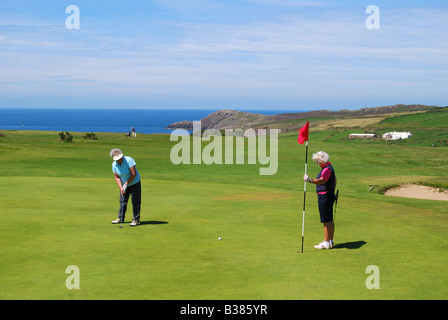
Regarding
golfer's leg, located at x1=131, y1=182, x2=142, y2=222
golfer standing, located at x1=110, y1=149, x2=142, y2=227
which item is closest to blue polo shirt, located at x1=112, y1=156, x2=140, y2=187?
golfer standing, located at x1=110, y1=149, x2=142, y2=227

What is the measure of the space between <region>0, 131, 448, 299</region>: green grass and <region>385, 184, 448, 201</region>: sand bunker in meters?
4.35

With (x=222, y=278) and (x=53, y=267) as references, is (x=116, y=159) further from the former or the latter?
(x=222, y=278)

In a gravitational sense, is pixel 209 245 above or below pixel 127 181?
below

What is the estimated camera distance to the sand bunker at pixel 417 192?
96.1 ft

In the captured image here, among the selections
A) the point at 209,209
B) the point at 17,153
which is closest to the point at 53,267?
the point at 209,209

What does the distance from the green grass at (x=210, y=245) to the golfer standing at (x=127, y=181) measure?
514 mm

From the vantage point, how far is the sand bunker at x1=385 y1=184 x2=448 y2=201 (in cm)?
2928

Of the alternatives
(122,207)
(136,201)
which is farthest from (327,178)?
(122,207)

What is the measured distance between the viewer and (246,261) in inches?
434

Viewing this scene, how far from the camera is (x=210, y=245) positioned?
12.5 m

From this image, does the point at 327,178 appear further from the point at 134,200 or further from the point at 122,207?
the point at 122,207

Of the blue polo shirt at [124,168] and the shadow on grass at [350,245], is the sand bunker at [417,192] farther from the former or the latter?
the blue polo shirt at [124,168]

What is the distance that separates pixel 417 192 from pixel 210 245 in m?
21.2

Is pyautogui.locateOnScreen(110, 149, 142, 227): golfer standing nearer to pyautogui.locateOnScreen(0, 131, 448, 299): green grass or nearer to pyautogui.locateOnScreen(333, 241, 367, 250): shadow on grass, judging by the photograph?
pyautogui.locateOnScreen(0, 131, 448, 299): green grass
